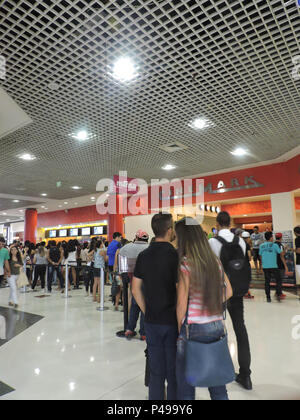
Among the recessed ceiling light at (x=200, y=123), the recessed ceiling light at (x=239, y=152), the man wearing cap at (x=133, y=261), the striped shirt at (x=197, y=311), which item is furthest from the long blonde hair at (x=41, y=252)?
the striped shirt at (x=197, y=311)

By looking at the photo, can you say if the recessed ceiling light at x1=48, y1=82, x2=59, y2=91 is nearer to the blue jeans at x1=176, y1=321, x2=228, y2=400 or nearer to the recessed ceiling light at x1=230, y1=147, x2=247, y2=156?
the blue jeans at x1=176, y1=321, x2=228, y2=400

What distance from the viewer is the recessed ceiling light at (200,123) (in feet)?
17.7

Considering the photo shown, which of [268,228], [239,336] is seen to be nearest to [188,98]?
[239,336]

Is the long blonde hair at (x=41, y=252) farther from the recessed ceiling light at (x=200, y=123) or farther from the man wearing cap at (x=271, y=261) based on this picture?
the man wearing cap at (x=271, y=261)

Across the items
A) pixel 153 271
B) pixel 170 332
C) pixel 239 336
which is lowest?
pixel 239 336

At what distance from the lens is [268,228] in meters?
11.2

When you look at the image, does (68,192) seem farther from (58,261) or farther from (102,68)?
(102,68)

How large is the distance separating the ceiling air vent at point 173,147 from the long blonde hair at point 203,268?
517 centimetres

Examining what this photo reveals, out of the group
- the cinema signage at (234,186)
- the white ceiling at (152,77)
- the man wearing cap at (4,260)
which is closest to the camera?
the white ceiling at (152,77)

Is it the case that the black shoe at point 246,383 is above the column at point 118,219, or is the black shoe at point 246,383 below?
below

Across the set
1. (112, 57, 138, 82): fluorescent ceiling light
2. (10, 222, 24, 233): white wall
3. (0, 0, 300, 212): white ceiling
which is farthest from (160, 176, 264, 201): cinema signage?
(10, 222, 24, 233): white wall

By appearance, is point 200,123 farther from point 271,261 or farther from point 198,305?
point 198,305
